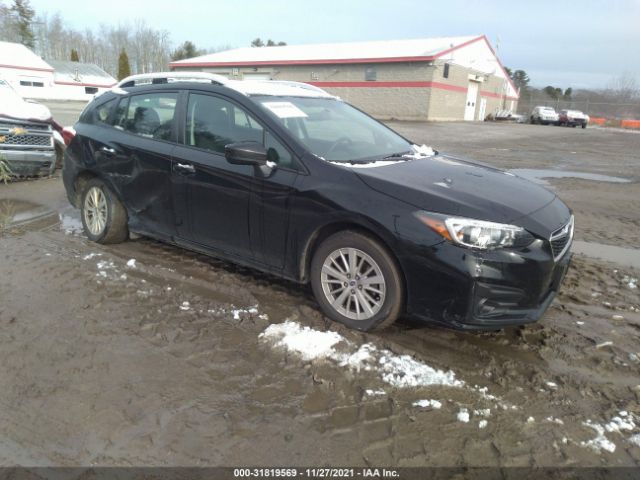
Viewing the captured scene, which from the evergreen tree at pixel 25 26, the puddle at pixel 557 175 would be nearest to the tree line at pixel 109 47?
the evergreen tree at pixel 25 26

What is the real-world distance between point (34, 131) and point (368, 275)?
300 inches

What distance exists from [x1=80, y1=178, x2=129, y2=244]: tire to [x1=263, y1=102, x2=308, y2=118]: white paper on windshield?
212 centimetres

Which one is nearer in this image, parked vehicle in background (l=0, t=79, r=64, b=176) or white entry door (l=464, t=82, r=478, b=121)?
parked vehicle in background (l=0, t=79, r=64, b=176)

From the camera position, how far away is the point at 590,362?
3283 mm

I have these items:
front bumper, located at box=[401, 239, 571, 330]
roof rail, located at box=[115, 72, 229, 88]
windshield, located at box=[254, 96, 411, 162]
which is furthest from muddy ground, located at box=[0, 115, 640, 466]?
roof rail, located at box=[115, 72, 229, 88]

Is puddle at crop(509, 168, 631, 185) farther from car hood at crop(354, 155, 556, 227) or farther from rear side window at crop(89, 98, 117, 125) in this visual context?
rear side window at crop(89, 98, 117, 125)

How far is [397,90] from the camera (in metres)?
35.2

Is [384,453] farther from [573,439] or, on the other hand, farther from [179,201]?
[179,201]

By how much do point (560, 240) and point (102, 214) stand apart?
14.6 feet

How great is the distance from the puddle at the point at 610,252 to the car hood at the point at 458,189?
1948 millimetres

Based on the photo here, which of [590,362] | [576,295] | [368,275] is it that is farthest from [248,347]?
[576,295]

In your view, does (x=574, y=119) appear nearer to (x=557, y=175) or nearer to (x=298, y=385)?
(x=557, y=175)

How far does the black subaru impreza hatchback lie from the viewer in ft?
10.4

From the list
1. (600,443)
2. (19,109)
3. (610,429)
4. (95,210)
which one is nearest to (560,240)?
(610,429)
